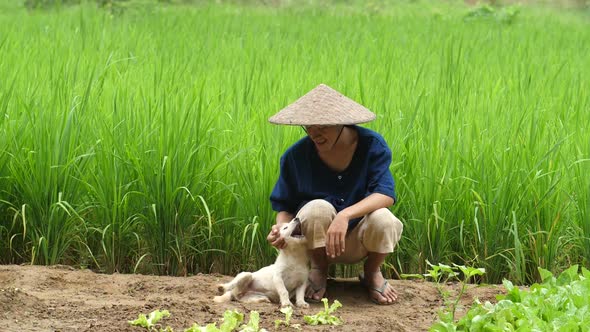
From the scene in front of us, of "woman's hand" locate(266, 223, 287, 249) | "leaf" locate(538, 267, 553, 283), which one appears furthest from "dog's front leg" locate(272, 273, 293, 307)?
"leaf" locate(538, 267, 553, 283)

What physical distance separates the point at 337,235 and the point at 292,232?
0.63 feet

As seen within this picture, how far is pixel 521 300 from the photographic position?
3539mm

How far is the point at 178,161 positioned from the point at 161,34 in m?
4.26

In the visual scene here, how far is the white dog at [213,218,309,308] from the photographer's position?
149 inches

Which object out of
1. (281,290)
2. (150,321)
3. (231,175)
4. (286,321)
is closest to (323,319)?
(286,321)

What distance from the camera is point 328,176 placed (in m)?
3.97

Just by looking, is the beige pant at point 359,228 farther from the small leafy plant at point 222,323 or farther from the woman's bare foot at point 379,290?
the small leafy plant at point 222,323

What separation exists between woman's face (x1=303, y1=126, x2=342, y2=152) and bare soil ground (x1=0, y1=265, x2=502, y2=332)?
600 mm

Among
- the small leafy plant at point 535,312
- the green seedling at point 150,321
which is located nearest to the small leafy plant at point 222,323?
the green seedling at point 150,321

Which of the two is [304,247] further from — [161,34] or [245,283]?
[161,34]

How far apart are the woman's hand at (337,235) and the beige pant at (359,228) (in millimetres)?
68

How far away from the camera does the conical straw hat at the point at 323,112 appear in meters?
3.74

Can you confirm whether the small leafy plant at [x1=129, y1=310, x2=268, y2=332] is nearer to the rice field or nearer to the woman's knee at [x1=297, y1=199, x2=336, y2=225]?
the woman's knee at [x1=297, y1=199, x2=336, y2=225]

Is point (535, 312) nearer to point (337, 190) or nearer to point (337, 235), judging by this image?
point (337, 235)
